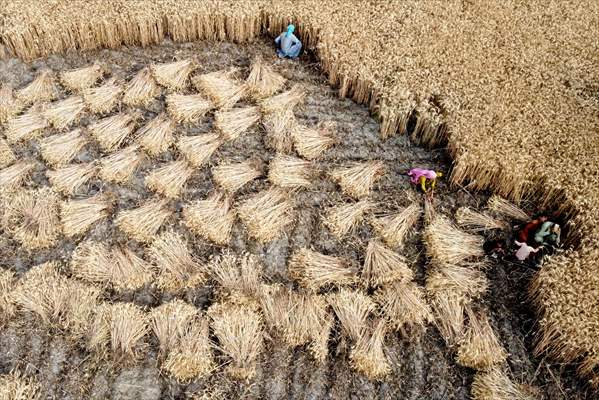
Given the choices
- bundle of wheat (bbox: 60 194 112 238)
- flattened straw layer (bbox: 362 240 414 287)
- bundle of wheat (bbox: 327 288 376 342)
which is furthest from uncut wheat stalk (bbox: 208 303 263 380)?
bundle of wheat (bbox: 60 194 112 238)

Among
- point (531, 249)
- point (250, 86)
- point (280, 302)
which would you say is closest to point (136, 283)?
point (280, 302)

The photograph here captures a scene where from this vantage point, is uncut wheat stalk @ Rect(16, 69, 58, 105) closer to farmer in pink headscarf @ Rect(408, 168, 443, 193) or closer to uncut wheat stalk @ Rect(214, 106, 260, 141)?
uncut wheat stalk @ Rect(214, 106, 260, 141)

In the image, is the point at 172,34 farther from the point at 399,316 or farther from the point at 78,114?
the point at 399,316

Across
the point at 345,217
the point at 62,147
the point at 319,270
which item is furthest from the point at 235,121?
the point at 319,270

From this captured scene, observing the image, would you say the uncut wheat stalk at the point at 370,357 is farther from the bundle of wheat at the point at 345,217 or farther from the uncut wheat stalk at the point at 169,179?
the uncut wheat stalk at the point at 169,179

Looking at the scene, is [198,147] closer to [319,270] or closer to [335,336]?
[319,270]

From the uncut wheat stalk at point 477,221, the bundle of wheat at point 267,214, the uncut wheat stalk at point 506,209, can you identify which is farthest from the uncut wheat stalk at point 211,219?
the uncut wheat stalk at point 506,209
